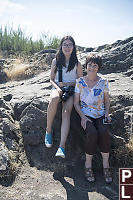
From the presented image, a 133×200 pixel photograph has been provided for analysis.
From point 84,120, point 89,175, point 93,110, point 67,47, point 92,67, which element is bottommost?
point 89,175

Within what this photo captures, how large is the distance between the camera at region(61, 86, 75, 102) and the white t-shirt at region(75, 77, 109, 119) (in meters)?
0.16

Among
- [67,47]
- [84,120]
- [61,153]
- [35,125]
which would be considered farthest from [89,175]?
[67,47]

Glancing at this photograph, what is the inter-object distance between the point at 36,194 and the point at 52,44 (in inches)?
359

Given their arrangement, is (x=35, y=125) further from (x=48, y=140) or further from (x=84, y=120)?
(x=84, y=120)

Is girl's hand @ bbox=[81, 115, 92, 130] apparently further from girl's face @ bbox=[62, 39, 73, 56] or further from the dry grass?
the dry grass

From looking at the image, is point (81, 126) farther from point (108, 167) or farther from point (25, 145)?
point (25, 145)

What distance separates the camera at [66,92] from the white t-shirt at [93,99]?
162 millimetres

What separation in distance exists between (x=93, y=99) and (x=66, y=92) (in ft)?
1.49

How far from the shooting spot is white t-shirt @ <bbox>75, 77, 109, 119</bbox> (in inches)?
139

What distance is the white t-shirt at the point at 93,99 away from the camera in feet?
11.6

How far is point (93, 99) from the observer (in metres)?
3.56

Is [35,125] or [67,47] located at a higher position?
[67,47]

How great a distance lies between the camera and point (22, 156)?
380cm

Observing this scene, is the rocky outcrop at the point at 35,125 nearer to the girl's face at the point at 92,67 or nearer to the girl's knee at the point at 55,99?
the girl's knee at the point at 55,99
